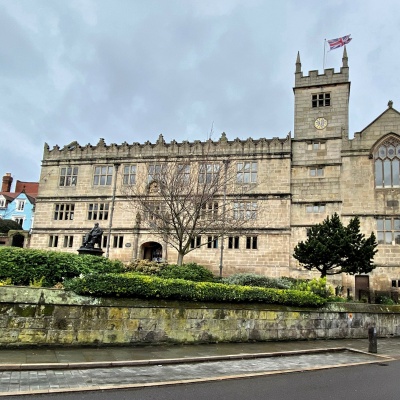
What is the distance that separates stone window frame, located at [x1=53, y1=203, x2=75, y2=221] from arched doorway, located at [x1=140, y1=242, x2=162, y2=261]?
25.8 ft

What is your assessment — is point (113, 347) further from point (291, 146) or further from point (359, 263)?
point (291, 146)

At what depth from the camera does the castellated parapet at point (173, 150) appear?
35469mm

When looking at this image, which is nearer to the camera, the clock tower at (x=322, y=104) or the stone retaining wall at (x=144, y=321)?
the stone retaining wall at (x=144, y=321)

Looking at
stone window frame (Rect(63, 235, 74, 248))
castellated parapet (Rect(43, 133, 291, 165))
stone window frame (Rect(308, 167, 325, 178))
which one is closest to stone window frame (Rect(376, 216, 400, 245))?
stone window frame (Rect(308, 167, 325, 178))

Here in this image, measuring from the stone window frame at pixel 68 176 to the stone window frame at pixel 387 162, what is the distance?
27.6m

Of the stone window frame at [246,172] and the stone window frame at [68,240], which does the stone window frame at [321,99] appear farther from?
the stone window frame at [68,240]

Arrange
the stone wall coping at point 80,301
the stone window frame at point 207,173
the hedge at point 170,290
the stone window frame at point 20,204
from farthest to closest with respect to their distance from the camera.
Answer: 1. the stone window frame at point 20,204
2. the stone window frame at point 207,173
3. the hedge at point 170,290
4. the stone wall coping at point 80,301

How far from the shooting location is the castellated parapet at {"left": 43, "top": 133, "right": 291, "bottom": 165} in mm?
35469

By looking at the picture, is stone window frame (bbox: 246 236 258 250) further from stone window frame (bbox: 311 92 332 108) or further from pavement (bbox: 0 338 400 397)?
pavement (bbox: 0 338 400 397)

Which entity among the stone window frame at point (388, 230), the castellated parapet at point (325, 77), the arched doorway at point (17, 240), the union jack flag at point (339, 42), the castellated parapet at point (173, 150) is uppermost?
the union jack flag at point (339, 42)

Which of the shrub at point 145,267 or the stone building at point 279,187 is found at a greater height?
the stone building at point 279,187

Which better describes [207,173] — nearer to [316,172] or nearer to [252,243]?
[252,243]

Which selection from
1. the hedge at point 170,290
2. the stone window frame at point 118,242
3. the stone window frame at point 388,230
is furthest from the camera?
the stone window frame at point 118,242

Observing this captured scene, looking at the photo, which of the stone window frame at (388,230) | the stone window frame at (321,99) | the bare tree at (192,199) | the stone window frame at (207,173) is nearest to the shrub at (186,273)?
the bare tree at (192,199)
